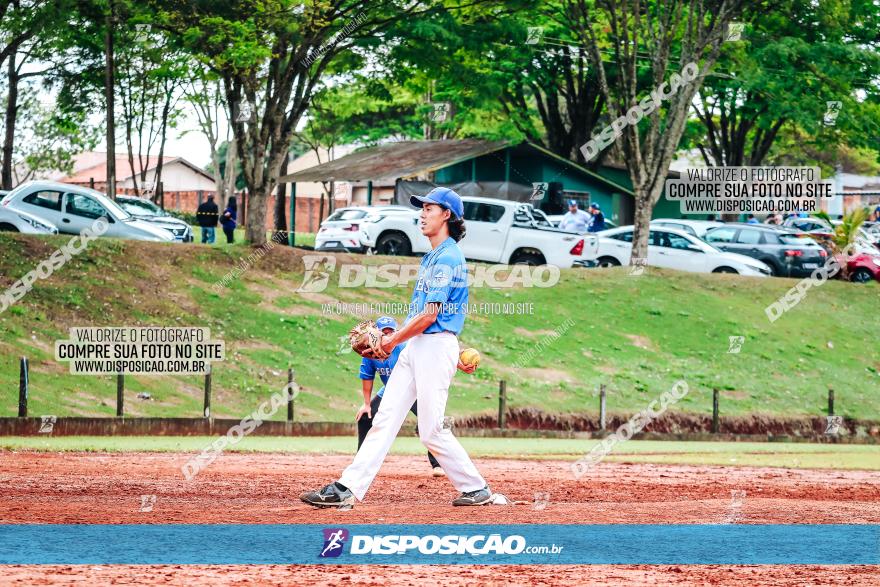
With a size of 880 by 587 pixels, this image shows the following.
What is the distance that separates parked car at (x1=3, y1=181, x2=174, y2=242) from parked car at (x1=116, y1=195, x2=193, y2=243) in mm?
2295

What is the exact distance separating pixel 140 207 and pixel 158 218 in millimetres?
3274

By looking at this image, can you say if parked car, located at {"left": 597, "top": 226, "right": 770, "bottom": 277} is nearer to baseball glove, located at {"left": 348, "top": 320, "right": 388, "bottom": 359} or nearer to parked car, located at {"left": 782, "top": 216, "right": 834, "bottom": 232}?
parked car, located at {"left": 782, "top": 216, "right": 834, "bottom": 232}

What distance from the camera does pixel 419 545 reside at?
7.50 meters

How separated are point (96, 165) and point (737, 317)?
84.2 meters

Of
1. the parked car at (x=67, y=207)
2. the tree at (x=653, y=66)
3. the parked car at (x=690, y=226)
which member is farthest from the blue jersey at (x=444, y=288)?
the parked car at (x=690, y=226)

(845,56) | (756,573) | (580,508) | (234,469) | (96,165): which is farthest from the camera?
(96,165)

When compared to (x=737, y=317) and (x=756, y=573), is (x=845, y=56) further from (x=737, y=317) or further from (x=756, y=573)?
(x=756, y=573)

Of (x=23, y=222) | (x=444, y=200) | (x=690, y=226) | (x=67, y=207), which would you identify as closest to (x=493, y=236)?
(x=690, y=226)

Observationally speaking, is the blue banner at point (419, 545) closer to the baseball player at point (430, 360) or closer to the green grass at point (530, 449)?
the baseball player at point (430, 360)

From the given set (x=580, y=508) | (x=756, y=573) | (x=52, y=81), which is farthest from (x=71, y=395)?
(x=52, y=81)

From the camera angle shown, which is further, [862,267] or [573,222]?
[862,267]

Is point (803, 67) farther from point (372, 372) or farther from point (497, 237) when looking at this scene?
point (372, 372)

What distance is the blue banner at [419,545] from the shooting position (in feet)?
23.4

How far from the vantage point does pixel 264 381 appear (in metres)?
25.2
